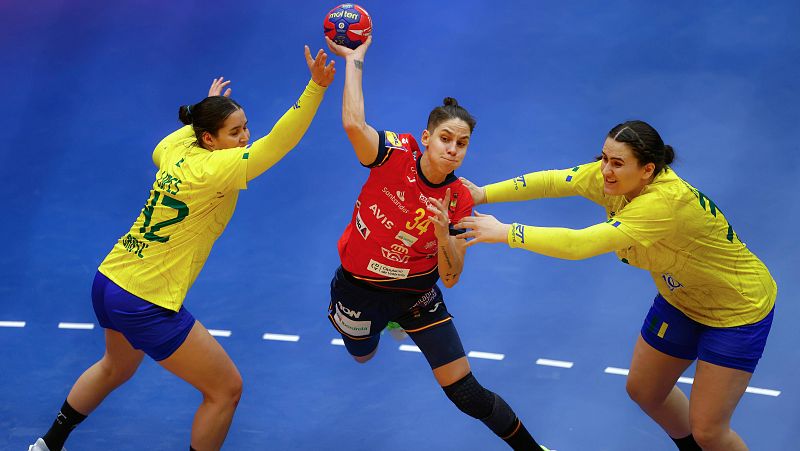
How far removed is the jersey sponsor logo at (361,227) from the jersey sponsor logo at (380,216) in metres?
0.12

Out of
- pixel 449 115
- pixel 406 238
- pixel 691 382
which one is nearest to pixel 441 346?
pixel 406 238

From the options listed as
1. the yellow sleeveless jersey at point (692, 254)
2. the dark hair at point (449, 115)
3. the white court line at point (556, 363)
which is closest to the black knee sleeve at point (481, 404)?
the yellow sleeveless jersey at point (692, 254)

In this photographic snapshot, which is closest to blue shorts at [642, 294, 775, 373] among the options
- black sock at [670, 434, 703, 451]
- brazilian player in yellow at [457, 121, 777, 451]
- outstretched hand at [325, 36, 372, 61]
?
brazilian player in yellow at [457, 121, 777, 451]

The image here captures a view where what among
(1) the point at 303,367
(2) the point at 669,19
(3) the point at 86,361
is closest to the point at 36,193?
(3) the point at 86,361

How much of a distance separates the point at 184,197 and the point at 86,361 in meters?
2.41

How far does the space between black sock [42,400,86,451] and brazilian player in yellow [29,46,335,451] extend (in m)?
0.64

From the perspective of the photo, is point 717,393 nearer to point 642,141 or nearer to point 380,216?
point 642,141

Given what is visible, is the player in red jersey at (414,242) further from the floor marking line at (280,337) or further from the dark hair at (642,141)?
the floor marking line at (280,337)

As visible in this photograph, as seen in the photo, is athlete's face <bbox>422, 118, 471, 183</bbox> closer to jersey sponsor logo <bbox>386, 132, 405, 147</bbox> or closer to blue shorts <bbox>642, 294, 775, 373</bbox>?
jersey sponsor logo <bbox>386, 132, 405, 147</bbox>

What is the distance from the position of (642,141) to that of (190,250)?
2.61m

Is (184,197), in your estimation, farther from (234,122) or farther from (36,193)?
(36,193)

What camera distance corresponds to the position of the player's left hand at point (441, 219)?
555cm

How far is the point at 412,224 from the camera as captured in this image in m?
5.97

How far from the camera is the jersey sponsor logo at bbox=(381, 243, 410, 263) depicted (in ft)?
19.7
